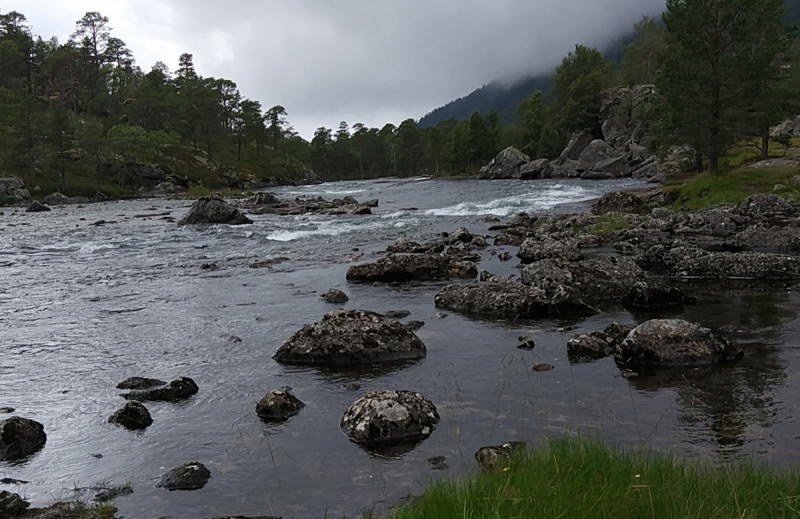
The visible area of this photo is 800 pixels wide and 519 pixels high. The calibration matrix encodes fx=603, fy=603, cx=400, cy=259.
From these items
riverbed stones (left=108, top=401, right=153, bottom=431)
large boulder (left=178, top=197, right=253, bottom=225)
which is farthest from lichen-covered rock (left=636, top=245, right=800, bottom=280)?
large boulder (left=178, top=197, right=253, bottom=225)

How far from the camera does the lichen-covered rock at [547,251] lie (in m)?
19.2

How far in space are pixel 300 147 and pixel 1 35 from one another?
8274 centimetres

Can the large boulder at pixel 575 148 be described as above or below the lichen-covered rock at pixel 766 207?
above

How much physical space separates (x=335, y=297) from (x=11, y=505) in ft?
32.7

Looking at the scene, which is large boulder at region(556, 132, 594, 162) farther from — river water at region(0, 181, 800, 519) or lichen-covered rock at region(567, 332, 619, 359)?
lichen-covered rock at region(567, 332, 619, 359)

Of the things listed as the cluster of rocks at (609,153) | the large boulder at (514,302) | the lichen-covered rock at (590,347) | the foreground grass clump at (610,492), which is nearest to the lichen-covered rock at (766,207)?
the large boulder at (514,302)

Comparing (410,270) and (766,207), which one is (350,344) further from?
(766,207)

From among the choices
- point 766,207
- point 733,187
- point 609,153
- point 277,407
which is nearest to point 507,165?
point 609,153

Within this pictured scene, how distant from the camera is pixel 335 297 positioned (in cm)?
1552

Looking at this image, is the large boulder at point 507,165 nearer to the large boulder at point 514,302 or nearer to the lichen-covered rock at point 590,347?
the large boulder at point 514,302

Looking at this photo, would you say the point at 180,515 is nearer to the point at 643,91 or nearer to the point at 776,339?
the point at 776,339

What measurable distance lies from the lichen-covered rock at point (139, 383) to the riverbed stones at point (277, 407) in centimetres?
232

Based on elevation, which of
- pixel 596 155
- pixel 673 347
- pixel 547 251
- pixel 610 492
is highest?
pixel 596 155

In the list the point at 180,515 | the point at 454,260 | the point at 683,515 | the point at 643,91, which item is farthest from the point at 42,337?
the point at 643,91
